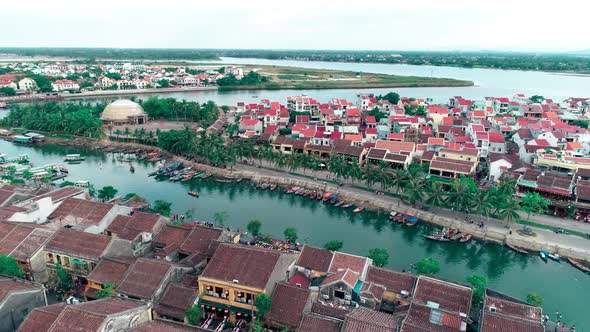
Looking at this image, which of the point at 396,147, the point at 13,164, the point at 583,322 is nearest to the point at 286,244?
the point at 583,322

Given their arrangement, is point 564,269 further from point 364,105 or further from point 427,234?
point 364,105

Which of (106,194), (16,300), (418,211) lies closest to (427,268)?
(418,211)

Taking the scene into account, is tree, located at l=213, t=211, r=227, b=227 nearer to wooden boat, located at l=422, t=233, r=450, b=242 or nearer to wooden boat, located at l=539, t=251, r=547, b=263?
wooden boat, located at l=422, t=233, r=450, b=242

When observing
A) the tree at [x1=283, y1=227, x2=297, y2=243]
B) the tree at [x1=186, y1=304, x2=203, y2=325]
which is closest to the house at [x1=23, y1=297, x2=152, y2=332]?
the tree at [x1=186, y1=304, x2=203, y2=325]

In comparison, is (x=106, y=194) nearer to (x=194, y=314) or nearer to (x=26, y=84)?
(x=194, y=314)

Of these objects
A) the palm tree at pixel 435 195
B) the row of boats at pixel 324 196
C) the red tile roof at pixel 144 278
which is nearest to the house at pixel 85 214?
the red tile roof at pixel 144 278

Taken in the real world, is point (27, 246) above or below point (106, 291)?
above

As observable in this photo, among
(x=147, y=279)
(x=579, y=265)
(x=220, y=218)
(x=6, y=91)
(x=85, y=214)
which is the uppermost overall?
(x=6, y=91)
